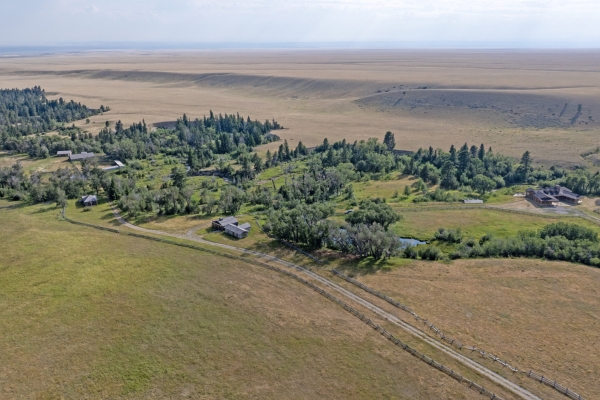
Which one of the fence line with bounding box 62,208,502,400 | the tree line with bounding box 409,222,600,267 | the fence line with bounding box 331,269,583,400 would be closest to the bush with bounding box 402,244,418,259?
the tree line with bounding box 409,222,600,267

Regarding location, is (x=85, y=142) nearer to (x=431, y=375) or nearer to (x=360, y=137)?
(x=360, y=137)

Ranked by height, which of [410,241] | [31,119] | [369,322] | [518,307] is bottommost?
[410,241]

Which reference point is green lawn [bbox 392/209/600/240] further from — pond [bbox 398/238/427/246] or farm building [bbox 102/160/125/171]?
farm building [bbox 102/160/125/171]

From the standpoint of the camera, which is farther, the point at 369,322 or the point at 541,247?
the point at 541,247

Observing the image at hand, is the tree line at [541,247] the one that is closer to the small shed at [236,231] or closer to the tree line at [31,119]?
the small shed at [236,231]

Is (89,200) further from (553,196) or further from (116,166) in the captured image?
(553,196)

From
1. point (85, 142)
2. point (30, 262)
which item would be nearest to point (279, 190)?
point (30, 262)

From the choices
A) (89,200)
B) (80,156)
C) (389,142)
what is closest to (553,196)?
(389,142)
